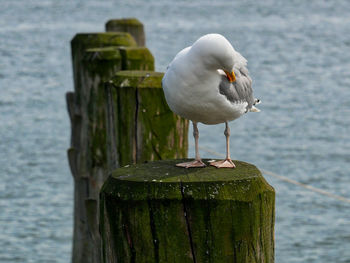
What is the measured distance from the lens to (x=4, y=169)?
12727mm

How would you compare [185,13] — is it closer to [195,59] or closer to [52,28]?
[52,28]

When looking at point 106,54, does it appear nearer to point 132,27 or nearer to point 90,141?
point 90,141

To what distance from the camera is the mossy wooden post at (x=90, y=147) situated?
5.40 meters

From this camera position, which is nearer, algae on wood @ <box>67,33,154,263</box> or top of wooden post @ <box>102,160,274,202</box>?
top of wooden post @ <box>102,160,274,202</box>

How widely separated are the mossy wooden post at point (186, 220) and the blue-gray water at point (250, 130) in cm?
698

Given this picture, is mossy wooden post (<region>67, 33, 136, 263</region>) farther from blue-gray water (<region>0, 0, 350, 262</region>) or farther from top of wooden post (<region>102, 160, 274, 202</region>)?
blue-gray water (<region>0, 0, 350, 262</region>)

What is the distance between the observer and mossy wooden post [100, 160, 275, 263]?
246cm

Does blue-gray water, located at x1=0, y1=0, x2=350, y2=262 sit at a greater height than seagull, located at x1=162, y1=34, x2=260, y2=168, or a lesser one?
lesser

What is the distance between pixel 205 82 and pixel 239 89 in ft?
0.85

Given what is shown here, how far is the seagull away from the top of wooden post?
28cm

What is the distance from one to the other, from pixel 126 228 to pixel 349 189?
9.55 meters

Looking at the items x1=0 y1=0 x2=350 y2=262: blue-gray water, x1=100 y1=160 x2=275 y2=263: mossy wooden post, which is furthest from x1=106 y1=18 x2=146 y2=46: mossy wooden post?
x1=100 y1=160 x2=275 y2=263: mossy wooden post

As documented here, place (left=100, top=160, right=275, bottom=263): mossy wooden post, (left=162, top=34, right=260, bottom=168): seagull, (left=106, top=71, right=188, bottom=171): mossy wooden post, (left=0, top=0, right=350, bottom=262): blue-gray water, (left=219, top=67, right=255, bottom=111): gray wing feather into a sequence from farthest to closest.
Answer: (left=0, top=0, right=350, bottom=262): blue-gray water, (left=106, top=71, right=188, bottom=171): mossy wooden post, (left=219, top=67, right=255, bottom=111): gray wing feather, (left=162, top=34, right=260, bottom=168): seagull, (left=100, top=160, right=275, bottom=263): mossy wooden post

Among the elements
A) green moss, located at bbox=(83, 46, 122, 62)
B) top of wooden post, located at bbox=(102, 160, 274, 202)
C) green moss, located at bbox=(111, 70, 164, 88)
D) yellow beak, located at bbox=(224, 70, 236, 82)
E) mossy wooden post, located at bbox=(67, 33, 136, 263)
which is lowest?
mossy wooden post, located at bbox=(67, 33, 136, 263)
